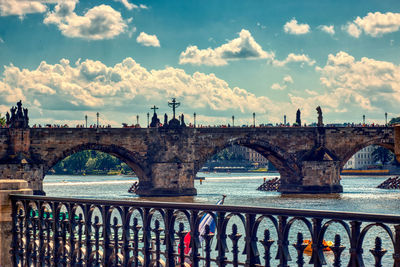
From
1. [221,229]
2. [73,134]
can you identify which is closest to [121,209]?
[221,229]

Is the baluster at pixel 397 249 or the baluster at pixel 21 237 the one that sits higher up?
the baluster at pixel 397 249

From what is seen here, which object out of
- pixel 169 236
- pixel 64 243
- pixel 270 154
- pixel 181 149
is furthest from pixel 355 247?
pixel 270 154

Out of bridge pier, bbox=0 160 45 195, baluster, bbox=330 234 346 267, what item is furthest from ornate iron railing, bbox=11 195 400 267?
bridge pier, bbox=0 160 45 195

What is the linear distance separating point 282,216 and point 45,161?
47480 millimetres

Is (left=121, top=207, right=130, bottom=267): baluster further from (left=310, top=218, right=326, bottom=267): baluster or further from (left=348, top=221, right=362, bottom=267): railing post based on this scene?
(left=348, top=221, right=362, bottom=267): railing post

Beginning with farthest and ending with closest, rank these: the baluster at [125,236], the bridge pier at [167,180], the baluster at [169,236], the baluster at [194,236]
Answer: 1. the bridge pier at [167,180]
2. the baluster at [125,236]
3. the baluster at [169,236]
4. the baluster at [194,236]

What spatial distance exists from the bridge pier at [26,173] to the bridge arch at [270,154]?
548 inches

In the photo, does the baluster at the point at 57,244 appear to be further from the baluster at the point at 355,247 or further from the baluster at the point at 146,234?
the baluster at the point at 355,247

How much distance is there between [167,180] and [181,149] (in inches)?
114

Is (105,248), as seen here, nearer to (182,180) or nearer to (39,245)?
(39,245)

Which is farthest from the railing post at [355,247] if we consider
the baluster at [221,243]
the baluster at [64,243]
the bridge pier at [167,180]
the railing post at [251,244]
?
the bridge pier at [167,180]

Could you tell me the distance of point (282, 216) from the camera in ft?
16.4

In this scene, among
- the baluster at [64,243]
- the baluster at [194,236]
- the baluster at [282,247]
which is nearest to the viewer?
the baluster at [282,247]

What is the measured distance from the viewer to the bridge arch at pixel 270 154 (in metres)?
57.6
